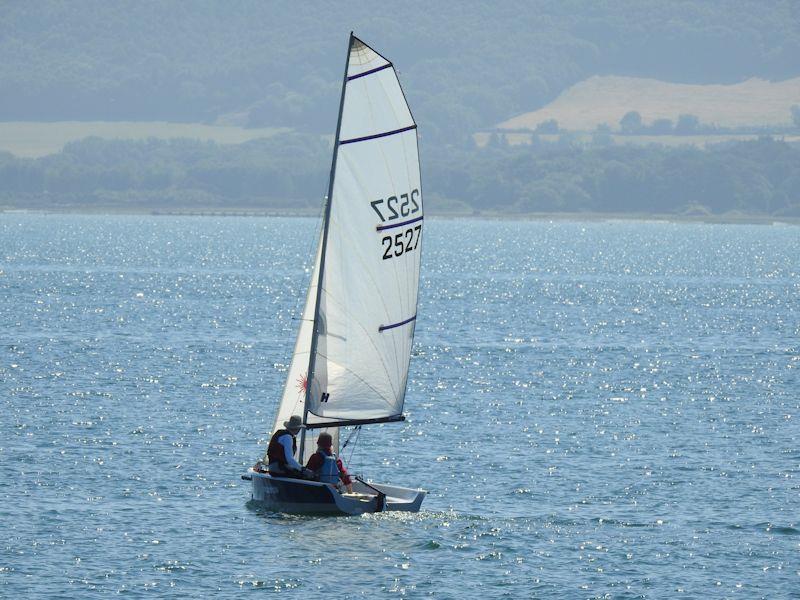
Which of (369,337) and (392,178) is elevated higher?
(392,178)

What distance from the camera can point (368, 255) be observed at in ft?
129

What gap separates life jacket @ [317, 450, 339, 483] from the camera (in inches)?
1518

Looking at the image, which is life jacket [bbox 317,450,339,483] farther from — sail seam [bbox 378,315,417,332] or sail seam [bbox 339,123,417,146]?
sail seam [bbox 339,123,417,146]

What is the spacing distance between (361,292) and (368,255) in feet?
3.24

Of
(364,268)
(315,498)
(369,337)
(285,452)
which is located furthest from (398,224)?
(315,498)

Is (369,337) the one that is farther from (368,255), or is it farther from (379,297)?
(368,255)

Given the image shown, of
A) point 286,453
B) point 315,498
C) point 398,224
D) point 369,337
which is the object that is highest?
point 398,224

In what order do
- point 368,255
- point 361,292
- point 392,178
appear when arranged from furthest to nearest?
point 361,292 → point 368,255 → point 392,178

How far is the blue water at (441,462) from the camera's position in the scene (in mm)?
35219

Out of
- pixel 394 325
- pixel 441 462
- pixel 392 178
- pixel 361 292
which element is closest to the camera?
pixel 392 178

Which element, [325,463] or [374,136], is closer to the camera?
[325,463]

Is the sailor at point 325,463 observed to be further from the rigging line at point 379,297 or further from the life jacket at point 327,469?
the rigging line at point 379,297

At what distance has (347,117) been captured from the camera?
1513 inches

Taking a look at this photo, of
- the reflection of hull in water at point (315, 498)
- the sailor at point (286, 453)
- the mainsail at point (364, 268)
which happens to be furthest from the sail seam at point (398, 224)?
the reflection of hull in water at point (315, 498)
